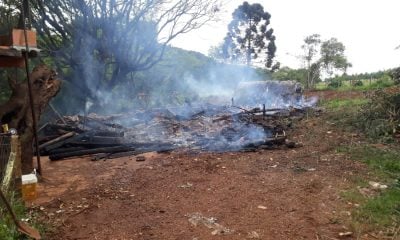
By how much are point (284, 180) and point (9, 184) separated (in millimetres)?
4079

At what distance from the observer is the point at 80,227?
4457mm

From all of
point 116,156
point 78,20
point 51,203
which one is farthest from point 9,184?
point 78,20

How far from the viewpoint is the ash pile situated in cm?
870

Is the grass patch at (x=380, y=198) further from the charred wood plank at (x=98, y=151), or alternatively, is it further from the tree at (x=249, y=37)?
the tree at (x=249, y=37)

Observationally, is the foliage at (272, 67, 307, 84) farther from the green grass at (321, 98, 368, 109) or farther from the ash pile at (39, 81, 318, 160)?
the ash pile at (39, 81, 318, 160)

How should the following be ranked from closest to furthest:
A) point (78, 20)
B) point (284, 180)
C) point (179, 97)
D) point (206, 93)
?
point (284, 180)
point (78, 20)
point (179, 97)
point (206, 93)

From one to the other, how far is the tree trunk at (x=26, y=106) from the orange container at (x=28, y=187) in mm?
1319

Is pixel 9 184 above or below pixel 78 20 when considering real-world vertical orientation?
below

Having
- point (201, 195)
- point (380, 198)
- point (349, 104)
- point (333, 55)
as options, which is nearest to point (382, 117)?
point (380, 198)

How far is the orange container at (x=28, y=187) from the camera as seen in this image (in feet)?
17.0

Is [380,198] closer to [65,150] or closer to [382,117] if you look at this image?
[382,117]

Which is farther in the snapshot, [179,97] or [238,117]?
[179,97]

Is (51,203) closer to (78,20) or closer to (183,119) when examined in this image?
(183,119)

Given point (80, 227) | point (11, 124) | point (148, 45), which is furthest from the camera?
point (148, 45)
